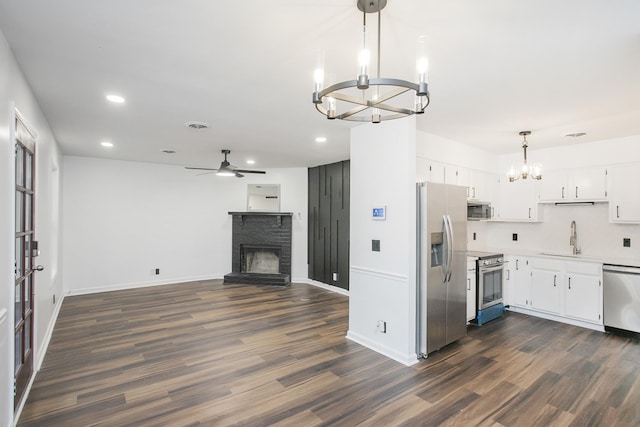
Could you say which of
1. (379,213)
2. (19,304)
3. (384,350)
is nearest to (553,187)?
(379,213)

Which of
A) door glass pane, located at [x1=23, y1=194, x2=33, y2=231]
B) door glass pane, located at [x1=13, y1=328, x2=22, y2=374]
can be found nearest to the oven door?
door glass pane, located at [x1=13, y1=328, x2=22, y2=374]

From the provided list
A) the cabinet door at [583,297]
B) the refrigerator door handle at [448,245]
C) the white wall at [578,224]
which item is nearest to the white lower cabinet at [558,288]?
the cabinet door at [583,297]

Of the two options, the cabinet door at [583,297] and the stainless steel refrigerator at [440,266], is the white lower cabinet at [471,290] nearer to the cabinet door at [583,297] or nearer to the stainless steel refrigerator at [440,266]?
the stainless steel refrigerator at [440,266]

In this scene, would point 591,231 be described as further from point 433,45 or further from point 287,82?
point 287,82

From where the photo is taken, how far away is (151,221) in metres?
6.95

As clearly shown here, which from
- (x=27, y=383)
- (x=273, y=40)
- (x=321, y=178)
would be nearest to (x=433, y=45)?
(x=273, y=40)

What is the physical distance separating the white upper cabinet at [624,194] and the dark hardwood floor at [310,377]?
5.14 ft

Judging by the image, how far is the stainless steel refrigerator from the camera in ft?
11.4

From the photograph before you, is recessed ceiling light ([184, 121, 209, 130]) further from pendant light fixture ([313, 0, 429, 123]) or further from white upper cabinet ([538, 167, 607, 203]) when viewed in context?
white upper cabinet ([538, 167, 607, 203])

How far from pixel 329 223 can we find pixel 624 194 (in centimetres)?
457

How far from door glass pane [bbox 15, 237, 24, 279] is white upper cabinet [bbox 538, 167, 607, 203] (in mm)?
6299

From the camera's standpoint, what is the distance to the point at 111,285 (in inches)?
255

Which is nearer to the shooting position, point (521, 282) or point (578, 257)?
point (578, 257)

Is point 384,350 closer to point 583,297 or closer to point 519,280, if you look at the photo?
point 519,280
